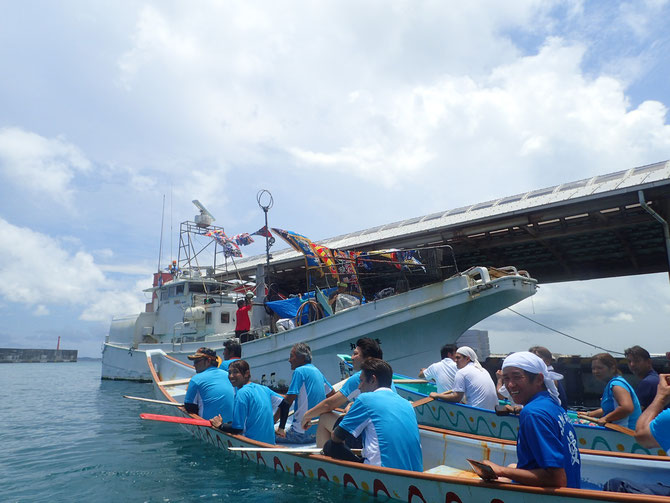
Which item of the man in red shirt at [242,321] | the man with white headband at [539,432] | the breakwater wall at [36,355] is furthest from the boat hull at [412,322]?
the breakwater wall at [36,355]

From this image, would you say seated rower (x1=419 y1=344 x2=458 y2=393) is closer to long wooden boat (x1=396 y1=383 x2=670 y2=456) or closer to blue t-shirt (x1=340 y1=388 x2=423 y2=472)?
long wooden boat (x1=396 y1=383 x2=670 y2=456)

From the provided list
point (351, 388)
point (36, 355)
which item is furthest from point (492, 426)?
point (36, 355)

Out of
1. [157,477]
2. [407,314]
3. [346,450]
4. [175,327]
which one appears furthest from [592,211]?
[175,327]

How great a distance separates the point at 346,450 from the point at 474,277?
8.26 m

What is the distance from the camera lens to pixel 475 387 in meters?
6.26

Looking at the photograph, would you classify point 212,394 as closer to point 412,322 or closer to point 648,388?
point 648,388

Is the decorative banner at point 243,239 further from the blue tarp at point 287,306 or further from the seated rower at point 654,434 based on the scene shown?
the seated rower at point 654,434

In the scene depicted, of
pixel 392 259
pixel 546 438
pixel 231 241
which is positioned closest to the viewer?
pixel 546 438

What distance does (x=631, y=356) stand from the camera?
4.36 meters

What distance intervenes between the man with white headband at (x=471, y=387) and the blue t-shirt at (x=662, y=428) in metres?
3.12

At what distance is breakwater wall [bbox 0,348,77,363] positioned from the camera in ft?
194

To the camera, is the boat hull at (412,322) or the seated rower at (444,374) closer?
the seated rower at (444,374)

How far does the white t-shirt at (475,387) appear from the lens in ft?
20.4

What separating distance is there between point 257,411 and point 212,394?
1.08 m
